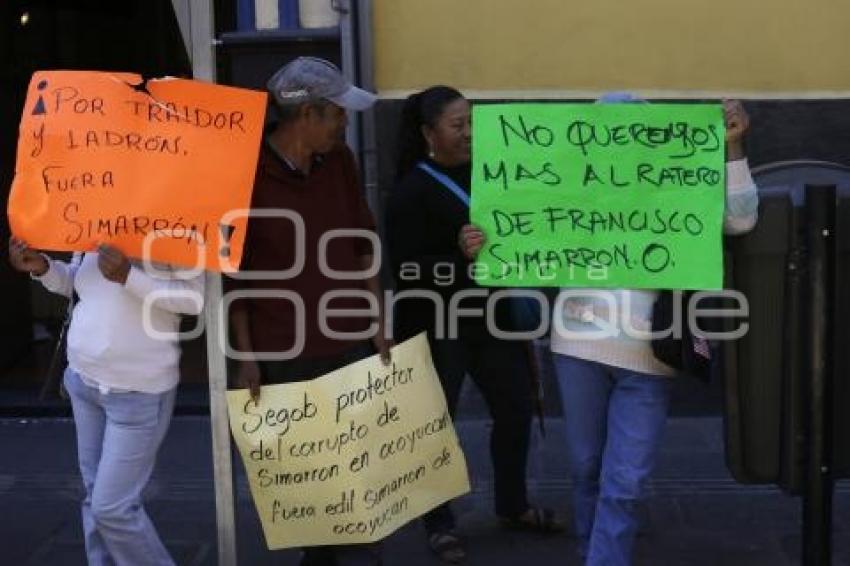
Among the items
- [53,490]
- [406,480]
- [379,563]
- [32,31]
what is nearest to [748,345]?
[406,480]

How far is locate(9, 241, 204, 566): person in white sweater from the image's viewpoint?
3391mm

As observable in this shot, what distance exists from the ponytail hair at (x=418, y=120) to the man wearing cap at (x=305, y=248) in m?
0.30

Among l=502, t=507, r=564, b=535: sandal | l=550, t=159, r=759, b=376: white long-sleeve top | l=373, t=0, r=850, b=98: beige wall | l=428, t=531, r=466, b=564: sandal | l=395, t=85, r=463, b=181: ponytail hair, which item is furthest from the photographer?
l=373, t=0, r=850, b=98: beige wall

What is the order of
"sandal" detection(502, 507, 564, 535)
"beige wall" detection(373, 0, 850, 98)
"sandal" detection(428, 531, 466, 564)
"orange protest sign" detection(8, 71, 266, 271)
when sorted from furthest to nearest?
1. "beige wall" detection(373, 0, 850, 98)
2. "sandal" detection(502, 507, 564, 535)
3. "sandal" detection(428, 531, 466, 564)
4. "orange protest sign" detection(8, 71, 266, 271)

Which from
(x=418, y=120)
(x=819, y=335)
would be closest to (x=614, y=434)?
(x=819, y=335)

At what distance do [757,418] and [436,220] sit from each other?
4.35ft

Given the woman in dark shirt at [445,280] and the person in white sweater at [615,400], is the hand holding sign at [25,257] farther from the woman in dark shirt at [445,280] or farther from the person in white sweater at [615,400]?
the person in white sweater at [615,400]

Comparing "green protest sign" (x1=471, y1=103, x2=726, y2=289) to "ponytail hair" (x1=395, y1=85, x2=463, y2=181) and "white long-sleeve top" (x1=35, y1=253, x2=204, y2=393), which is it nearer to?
"ponytail hair" (x1=395, y1=85, x2=463, y2=181)

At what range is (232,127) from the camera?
3395mm

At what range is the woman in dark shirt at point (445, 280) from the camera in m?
4.06

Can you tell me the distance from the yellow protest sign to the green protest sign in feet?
1.76

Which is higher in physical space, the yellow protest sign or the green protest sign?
the green protest sign

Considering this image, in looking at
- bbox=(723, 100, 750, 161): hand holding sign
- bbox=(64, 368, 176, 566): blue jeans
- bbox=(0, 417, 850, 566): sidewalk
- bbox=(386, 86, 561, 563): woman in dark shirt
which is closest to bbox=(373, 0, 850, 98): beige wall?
bbox=(0, 417, 850, 566): sidewalk

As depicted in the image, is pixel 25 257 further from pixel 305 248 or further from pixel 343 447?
pixel 343 447
